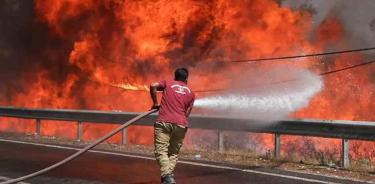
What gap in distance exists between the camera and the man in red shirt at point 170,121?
7047 mm

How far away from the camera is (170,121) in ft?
23.3

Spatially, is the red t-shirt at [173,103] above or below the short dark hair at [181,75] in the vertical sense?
below

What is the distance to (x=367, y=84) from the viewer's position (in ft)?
60.6

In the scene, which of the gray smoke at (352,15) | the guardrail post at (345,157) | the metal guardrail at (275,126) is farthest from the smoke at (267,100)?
the gray smoke at (352,15)

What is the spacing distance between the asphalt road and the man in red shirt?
0.93m

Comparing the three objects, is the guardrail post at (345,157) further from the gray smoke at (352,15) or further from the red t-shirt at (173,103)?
the gray smoke at (352,15)

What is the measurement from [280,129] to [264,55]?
24.5 ft

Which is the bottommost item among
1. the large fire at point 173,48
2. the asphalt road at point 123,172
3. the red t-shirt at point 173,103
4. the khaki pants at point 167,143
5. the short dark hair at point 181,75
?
the asphalt road at point 123,172

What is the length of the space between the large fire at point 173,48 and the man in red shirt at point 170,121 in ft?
28.5

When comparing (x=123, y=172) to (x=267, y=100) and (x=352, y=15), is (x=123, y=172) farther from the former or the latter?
(x=352, y=15)

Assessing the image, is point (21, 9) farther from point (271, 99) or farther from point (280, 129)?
point (280, 129)

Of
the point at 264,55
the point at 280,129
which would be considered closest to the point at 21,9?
the point at 264,55

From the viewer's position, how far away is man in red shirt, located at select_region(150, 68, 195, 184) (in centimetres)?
705

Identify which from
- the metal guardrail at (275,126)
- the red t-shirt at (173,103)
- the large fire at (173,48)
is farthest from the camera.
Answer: the large fire at (173,48)
